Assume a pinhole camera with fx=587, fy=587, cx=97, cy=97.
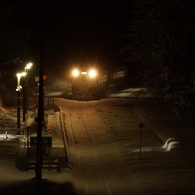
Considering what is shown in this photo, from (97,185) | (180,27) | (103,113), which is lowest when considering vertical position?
(97,185)

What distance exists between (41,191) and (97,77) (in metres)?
33.3

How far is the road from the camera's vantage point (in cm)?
2274

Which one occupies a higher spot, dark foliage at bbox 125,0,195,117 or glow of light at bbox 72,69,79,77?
glow of light at bbox 72,69,79,77

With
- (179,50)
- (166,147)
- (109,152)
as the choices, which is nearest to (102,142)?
(109,152)

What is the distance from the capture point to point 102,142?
32375 millimetres

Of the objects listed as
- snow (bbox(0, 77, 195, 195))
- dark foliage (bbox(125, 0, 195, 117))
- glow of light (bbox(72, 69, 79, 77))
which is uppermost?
glow of light (bbox(72, 69, 79, 77))

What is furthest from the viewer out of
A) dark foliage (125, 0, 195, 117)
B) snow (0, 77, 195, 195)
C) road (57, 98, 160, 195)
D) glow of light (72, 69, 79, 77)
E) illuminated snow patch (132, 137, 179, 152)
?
glow of light (72, 69, 79, 77)

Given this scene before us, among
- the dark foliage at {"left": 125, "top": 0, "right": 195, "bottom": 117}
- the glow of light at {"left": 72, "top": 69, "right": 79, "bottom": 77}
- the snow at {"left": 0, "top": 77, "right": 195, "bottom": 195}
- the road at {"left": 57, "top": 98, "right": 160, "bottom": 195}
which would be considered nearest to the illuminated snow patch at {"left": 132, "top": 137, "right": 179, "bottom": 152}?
the snow at {"left": 0, "top": 77, "right": 195, "bottom": 195}

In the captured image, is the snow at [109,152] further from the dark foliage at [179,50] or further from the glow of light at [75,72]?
the glow of light at [75,72]

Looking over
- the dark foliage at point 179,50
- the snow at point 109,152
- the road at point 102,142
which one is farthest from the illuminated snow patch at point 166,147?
the dark foliage at point 179,50

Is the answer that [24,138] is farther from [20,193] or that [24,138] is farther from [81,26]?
[81,26]

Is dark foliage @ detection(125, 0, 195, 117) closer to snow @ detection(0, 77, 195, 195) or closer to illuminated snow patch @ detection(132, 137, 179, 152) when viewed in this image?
snow @ detection(0, 77, 195, 195)

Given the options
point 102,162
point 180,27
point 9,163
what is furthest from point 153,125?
point 180,27

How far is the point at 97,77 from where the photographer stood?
51.9m
